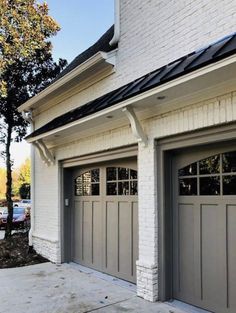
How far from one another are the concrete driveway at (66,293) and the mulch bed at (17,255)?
2.40 ft

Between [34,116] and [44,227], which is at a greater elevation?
[34,116]

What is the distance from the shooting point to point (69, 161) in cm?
799

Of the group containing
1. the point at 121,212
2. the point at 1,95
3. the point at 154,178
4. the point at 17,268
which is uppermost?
the point at 1,95

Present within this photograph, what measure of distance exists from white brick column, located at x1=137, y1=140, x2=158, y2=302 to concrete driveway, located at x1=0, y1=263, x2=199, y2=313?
24 centimetres

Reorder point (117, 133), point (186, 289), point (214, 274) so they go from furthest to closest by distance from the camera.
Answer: point (117, 133)
point (186, 289)
point (214, 274)

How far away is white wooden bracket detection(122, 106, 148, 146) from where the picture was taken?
16.8ft

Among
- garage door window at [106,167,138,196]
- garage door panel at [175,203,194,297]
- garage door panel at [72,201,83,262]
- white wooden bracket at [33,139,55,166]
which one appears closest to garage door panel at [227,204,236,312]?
garage door panel at [175,203,194,297]

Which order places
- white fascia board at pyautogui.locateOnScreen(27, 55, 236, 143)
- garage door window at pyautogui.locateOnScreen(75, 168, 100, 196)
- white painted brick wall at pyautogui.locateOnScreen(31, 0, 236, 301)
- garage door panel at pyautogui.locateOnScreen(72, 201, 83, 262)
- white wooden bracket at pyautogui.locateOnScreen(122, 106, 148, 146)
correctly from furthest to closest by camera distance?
garage door panel at pyautogui.locateOnScreen(72, 201, 83, 262)
garage door window at pyautogui.locateOnScreen(75, 168, 100, 196)
white wooden bracket at pyautogui.locateOnScreen(122, 106, 148, 146)
white painted brick wall at pyautogui.locateOnScreen(31, 0, 236, 301)
white fascia board at pyautogui.locateOnScreen(27, 55, 236, 143)

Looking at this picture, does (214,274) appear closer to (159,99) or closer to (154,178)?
(154,178)

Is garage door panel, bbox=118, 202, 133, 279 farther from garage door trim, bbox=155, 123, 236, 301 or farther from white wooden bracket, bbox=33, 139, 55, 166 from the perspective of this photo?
white wooden bracket, bbox=33, 139, 55, 166

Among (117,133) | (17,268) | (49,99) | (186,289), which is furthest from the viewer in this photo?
(49,99)

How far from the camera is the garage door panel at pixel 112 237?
659 centimetres

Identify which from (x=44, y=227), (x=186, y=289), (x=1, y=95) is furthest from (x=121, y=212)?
(x=1, y=95)

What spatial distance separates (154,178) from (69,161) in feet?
10.4
